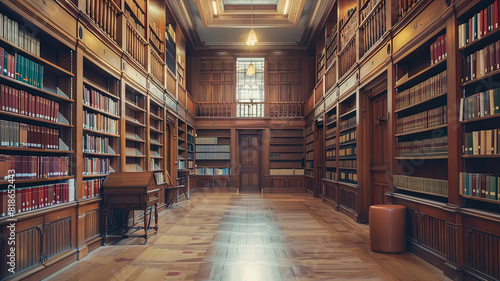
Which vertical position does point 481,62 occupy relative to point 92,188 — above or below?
above

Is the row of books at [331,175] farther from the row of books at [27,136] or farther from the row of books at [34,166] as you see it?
the row of books at [27,136]

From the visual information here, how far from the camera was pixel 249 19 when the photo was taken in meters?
10.5

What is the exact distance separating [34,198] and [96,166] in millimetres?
1347

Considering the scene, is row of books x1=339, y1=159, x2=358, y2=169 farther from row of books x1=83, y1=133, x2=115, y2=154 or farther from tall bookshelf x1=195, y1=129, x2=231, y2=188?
tall bookshelf x1=195, y1=129, x2=231, y2=188

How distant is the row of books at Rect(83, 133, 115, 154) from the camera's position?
4254 mm

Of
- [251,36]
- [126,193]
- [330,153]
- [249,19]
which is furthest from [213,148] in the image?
[126,193]

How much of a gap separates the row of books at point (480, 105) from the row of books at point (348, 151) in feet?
12.0

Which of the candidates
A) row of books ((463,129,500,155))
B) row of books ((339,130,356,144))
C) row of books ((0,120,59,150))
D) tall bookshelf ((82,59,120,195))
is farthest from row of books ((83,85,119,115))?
row of books ((339,130,356,144))

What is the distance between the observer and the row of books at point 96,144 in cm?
425

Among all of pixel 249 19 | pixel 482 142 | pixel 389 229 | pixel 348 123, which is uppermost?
pixel 249 19

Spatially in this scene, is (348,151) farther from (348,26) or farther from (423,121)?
(423,121)

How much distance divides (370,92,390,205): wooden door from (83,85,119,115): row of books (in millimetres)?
4130

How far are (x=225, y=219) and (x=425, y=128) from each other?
13.3 ft

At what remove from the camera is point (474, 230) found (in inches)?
117
